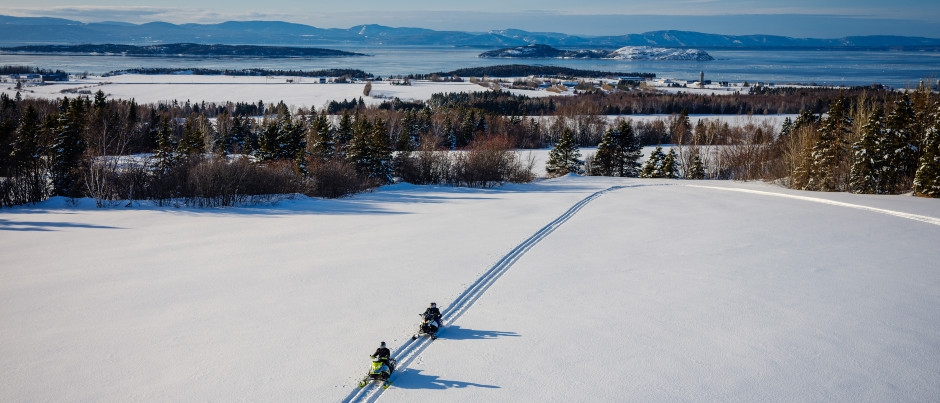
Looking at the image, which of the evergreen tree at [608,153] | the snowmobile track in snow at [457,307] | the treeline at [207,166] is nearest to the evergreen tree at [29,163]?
the treeline at [207,166]

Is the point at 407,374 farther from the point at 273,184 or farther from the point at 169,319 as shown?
the point at 273,184

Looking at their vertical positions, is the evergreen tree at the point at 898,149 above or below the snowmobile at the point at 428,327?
above

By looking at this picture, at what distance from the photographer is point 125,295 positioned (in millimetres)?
12375

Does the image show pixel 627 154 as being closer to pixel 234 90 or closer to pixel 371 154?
pixel 371 154

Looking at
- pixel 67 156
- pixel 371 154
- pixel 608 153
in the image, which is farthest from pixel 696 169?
pixel 67 156

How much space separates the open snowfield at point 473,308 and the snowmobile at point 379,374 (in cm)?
17

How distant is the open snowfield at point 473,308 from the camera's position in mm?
8562

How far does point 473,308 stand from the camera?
11828 mm

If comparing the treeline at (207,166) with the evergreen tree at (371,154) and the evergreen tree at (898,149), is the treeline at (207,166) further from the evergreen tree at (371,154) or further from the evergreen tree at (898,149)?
the evergreen tree at (898,149)

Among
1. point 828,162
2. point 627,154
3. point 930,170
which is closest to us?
point 930,170

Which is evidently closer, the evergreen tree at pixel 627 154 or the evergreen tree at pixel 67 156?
the evergreen tree at pixel 67 156

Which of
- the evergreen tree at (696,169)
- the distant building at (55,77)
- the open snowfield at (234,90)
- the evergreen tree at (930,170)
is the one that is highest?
the distant building at (55,77)

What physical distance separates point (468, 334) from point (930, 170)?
99.9 feet

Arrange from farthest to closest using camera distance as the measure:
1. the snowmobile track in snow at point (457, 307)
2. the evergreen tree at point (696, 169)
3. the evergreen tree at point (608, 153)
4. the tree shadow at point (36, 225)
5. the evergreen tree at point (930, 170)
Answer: the evergreen tree at point (608, 153), the evergreen tree at point (696, 169), the evergreen tree at point (930, 170), the tree shadow at point (36, 225), the snowmobile track in snow at point (457, 307)
